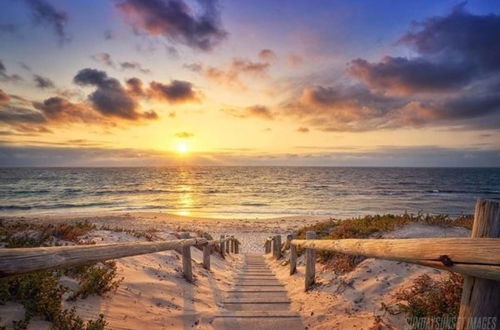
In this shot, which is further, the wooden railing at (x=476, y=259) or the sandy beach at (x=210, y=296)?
the sandy beach at (x=210, y=296)

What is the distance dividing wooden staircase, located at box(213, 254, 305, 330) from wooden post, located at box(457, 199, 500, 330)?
8.74ft

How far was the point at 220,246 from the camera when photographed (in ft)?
40.2

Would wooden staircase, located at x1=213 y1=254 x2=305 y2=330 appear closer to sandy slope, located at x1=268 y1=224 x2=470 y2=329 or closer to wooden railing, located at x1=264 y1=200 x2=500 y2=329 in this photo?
sandy slope, located at x1=268 y1=224 x2=470 y2=329

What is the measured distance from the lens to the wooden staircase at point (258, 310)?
13.4ft

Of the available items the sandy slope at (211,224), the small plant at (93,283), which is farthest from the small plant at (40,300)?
the sandy slope at (211,224)

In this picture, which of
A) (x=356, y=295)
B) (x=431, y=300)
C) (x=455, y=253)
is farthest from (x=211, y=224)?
(x=455, y=253)

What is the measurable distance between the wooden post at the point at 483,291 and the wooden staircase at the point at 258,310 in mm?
2664

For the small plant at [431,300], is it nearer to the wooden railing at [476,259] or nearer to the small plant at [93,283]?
the wooden railing at [476,259]

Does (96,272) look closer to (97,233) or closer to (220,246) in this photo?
(97,233)

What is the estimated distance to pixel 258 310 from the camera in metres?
4.86

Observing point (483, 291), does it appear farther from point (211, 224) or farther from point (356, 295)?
point (211, 224)

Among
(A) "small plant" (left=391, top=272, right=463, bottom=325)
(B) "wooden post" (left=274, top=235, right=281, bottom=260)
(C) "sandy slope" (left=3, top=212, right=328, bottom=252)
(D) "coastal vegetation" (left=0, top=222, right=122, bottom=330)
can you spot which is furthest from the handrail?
(C) "sandy slope" (left=3, top=212, right=328, bottom=252)

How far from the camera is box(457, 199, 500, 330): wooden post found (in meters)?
1.81

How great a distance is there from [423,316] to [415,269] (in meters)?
2.11
